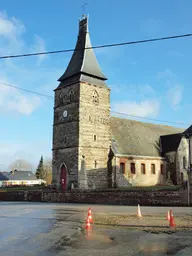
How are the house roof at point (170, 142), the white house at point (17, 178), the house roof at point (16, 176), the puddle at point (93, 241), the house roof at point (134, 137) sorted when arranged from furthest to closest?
the house roof at point (16, 176)
the white house at point (17, 178)
the house roof at point (170, 142)
the house roof at point (134, 137)
the puddle at point (93, 241)

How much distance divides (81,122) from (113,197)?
12.4 meters

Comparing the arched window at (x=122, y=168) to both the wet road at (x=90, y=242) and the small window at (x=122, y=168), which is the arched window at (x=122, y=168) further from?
the wet road at (x=90, y=242)

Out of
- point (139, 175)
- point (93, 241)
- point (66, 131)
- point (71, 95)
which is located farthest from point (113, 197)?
point (93, 241)

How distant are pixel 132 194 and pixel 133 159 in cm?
1497

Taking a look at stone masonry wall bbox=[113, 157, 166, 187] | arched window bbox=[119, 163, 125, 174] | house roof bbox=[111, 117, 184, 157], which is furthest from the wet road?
house roof bbox=[111, 117, 184, 157]

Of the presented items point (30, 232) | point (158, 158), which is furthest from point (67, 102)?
point (30, 232)

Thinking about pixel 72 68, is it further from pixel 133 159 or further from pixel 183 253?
pixel 183 253

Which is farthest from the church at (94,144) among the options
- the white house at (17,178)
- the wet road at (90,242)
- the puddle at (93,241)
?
the white house at (17,178)

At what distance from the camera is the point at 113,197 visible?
24594 mm

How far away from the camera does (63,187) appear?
3553 cm

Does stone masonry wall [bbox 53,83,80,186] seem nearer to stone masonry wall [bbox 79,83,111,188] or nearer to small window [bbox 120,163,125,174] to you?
stone masonry wall [bbox 79,83,111,188]

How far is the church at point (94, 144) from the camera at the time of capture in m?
34.8

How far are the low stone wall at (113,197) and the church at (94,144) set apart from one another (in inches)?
170

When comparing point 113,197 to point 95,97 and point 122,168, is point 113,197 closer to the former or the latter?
point 122,168
